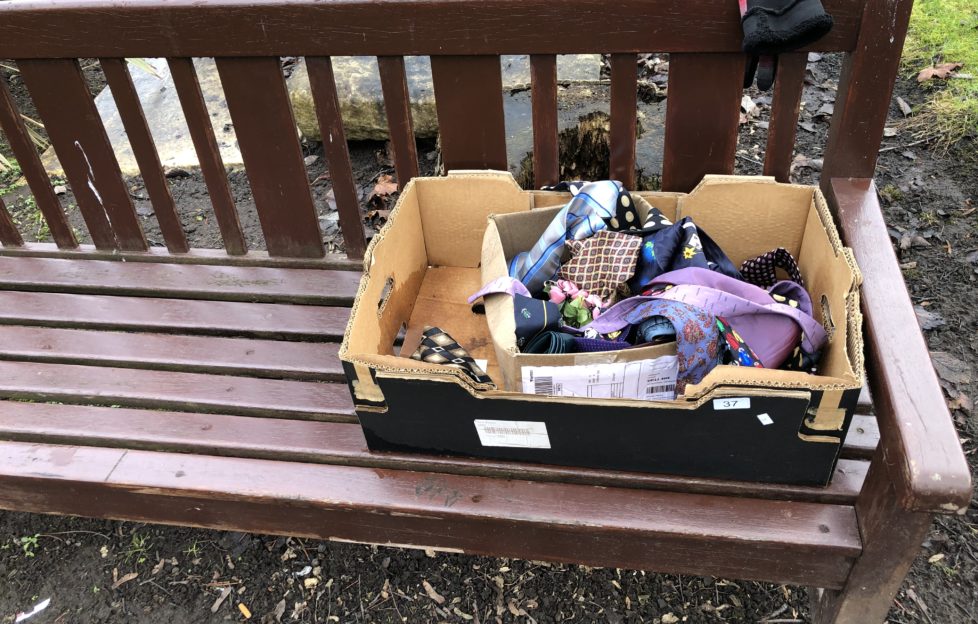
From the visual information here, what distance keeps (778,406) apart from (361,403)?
0.81 m

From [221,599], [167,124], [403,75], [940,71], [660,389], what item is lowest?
[221,599]

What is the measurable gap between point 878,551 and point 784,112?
1.02 meters

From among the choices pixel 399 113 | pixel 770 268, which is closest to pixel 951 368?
pixel 770 268

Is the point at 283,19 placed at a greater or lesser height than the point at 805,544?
greater

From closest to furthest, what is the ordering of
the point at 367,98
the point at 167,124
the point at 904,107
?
1. the point at 904,107
2. the point at 367,98
3. the point at 167,124

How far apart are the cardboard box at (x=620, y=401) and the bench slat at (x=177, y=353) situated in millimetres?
228

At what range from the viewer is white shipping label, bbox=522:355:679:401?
4.98ft

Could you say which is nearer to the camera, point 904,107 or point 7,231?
point 7,231

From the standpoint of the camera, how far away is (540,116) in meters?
1.98

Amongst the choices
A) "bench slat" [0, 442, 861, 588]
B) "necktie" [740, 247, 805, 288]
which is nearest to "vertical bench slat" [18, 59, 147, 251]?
"bench slat" [0, 442, 861, 588]

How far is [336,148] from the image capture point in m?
2.08

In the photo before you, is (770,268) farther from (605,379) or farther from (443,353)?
(443,353)

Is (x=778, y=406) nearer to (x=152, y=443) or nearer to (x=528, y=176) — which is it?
(x=152, y=443)

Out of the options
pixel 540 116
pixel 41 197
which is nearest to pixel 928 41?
pixel 540 116
